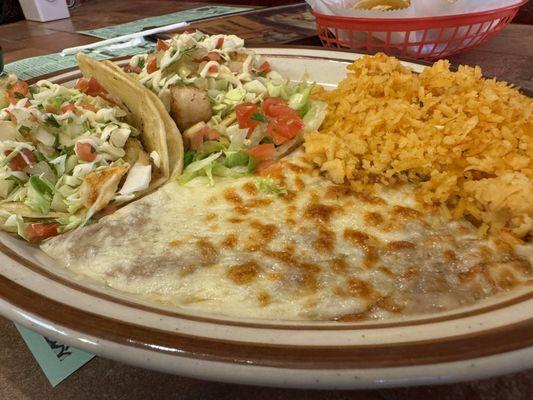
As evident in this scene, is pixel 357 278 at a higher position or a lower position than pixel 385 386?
lower

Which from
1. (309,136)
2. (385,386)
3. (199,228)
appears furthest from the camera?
(309,136)

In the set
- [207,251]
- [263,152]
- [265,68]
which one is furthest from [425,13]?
[207,251]

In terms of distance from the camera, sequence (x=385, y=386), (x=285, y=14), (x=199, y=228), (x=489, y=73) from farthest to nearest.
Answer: (x=285, y=14), (x=489, y=73), (x=199, y=228), (x=385, y=386)

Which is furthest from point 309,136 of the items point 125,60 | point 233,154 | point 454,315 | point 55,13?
point 55,13

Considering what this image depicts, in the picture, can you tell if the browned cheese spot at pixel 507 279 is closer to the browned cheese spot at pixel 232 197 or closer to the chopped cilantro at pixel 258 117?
the browned cheese spot at pixel 232 197

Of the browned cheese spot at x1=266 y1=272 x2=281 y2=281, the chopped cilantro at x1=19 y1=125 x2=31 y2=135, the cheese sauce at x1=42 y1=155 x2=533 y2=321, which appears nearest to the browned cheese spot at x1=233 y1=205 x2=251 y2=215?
the cheese sauce at x1=42 y1=155 x2=533 y2=321

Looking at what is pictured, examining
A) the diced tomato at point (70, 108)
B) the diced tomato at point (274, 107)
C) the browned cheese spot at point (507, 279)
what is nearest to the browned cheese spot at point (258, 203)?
the diced tomato at point (274, 107)

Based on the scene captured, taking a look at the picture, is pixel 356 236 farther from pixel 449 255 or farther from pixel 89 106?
pixel 89 106

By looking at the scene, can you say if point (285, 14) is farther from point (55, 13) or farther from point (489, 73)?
point (55, 13)
